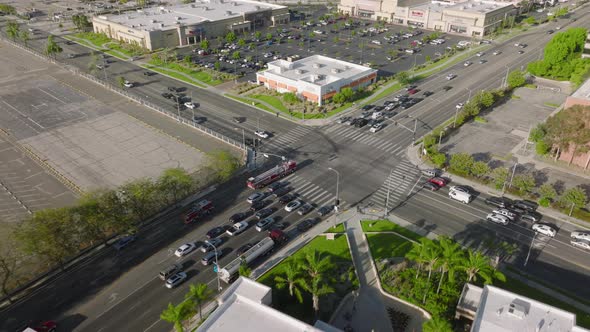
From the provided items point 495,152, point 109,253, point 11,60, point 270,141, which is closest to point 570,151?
point 495,152

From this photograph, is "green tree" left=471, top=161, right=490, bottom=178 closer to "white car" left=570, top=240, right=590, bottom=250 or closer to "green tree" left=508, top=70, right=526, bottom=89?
"white car" left=570, top=240, right=590, bottom=250

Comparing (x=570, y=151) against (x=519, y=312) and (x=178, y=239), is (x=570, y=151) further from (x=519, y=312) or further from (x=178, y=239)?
(x=178, y=239)

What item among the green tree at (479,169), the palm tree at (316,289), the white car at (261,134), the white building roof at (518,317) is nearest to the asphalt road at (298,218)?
the white car at (261,134)

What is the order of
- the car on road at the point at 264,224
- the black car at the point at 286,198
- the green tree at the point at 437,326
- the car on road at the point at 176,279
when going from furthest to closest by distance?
the black car at the point at 286,198
the car on road at the point at 264,224
the car on road at the point at 176,279
the green tree at the point at 437,326

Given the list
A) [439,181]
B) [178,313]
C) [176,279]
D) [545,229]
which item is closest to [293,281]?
[178,313]

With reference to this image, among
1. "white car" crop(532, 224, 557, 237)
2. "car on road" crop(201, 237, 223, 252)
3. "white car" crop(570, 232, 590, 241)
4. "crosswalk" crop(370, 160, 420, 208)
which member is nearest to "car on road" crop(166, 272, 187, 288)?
"car on road" crop(201, 237, 223, 252)

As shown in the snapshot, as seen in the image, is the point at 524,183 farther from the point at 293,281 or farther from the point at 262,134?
the point at 262,134

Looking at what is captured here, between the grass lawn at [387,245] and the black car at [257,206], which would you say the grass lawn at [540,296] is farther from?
the black car at [257,206]
